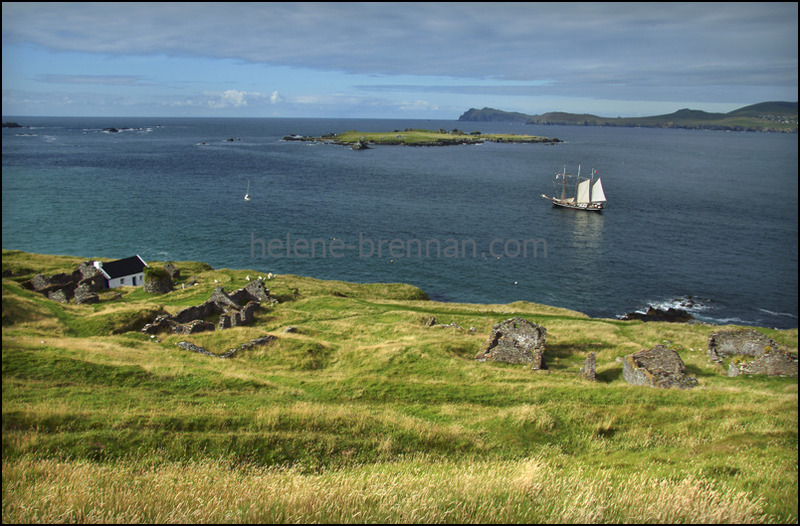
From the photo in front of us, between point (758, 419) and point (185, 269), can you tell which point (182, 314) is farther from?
point (758, 419)

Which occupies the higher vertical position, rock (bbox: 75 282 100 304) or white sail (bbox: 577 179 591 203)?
white sail (bbox: 577 179 591 203)

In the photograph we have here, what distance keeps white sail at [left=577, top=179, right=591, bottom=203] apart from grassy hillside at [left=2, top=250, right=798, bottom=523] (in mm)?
85467

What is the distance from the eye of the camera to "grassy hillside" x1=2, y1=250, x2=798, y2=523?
9.34 m

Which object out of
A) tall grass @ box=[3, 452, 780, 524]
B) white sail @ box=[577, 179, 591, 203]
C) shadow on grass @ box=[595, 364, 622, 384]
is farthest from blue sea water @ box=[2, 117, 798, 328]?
tall grass @ box=[3, 452, 780, 524]

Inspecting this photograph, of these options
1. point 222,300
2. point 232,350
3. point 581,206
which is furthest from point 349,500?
point 581,206

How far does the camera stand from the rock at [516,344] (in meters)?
32.8

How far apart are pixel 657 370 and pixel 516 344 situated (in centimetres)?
914

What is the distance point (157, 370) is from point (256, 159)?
17585cm

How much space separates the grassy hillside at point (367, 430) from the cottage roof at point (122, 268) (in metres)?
14.5

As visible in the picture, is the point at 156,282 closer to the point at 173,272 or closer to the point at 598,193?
the point at 173,272

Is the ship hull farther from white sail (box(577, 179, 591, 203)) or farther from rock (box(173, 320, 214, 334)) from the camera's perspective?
rock (box(173, 320, 214, 334))

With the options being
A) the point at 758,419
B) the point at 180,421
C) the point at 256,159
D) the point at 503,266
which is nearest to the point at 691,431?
the point at 758,419

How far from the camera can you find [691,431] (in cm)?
1900

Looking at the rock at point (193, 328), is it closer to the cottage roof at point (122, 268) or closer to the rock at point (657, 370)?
the cottage roof at point (122, 268)
